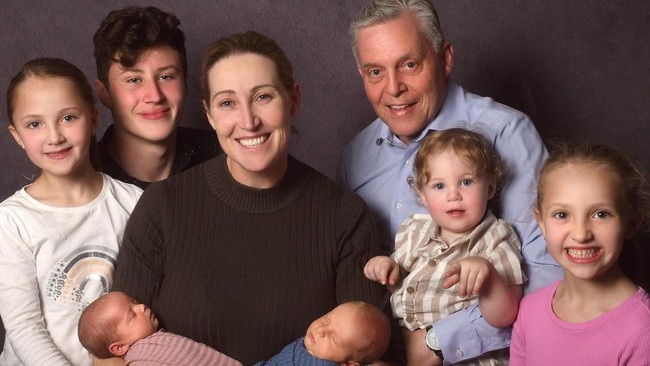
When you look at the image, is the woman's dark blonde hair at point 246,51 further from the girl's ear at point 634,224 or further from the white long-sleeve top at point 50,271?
the girl's ear at point 634,224

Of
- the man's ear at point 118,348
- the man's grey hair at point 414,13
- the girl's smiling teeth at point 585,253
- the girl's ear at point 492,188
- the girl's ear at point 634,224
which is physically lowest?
the man's ear at point 118,348

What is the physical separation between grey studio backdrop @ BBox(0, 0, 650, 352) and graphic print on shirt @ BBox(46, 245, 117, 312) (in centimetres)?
106

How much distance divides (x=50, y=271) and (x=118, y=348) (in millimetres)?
318

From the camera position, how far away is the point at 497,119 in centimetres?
269

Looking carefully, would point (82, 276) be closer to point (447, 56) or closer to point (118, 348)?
point (118, 348)

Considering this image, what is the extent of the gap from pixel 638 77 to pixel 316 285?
173 centimetres

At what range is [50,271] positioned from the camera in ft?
8.33

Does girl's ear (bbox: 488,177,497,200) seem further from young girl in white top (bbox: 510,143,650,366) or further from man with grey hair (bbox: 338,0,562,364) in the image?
young girl in white top (bbox: 510,143,650,366)

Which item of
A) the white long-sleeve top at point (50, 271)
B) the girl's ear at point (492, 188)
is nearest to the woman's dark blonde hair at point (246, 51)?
the white long-sleeve top at point (50, 271)

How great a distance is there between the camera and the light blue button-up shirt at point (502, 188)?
247 centimetres

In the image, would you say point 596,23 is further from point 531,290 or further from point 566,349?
point 566,349

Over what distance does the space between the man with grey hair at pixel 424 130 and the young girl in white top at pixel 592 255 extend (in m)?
0.24

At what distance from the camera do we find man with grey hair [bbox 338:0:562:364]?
8.18 ft

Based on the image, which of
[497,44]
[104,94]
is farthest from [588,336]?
[104,94]
